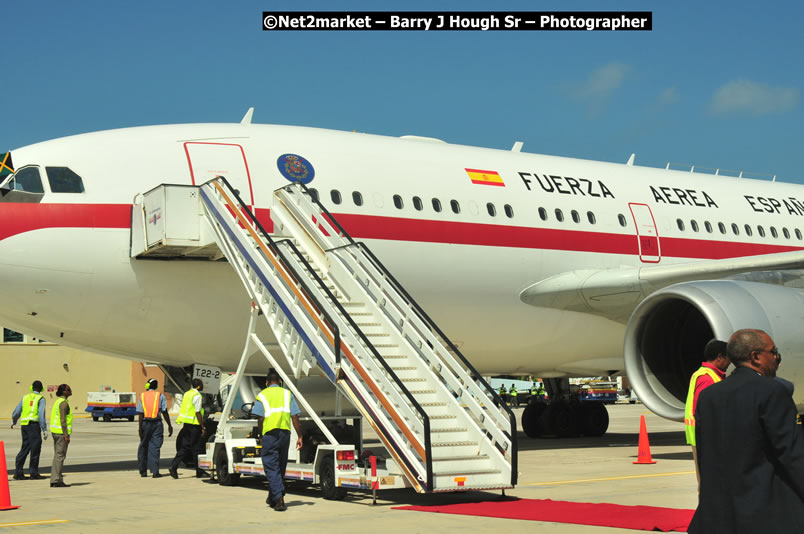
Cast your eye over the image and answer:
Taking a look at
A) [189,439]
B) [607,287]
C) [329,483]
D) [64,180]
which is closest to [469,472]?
[329,483]

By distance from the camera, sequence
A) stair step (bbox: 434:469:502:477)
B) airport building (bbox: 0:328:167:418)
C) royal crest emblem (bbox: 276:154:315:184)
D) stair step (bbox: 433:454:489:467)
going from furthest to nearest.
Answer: airport building (bbox: 0:328:167:418) < royal crest emblem (bbox: 276:154:315:184) < stair step (bbox: 433:454:489:467) < stair step (bbox: 434:469:502:477)

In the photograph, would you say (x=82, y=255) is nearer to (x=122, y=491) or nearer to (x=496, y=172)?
(x=122, y=491)

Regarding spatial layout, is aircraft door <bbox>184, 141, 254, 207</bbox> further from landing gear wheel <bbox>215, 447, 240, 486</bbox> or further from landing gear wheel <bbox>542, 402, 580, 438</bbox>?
landing gear wheel <bbox>542, 402, 580, 438</bbox>

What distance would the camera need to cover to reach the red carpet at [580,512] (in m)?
7.78

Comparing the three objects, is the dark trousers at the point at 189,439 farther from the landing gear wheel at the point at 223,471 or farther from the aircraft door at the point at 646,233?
the aircraft door at the point at 646,233

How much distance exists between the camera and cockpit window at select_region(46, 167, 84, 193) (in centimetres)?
1177

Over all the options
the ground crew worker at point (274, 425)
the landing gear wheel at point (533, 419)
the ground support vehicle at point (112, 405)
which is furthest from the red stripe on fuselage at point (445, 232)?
the ground support vehicle at point (112, 405)

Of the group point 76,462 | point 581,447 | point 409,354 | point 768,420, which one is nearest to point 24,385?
point 76,462

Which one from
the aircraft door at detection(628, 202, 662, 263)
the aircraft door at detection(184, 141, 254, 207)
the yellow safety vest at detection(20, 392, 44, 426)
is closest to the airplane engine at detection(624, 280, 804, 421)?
the aircraft door at detection(628, 202, 662, 263)

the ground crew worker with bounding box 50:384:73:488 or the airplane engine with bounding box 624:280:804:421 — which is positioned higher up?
the airplane engine with bounding box 624:280:804:421

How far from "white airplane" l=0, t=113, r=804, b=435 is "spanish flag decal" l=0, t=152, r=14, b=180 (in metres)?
0.03

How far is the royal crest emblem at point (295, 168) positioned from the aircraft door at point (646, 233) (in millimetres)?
5608

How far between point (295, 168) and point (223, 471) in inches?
157

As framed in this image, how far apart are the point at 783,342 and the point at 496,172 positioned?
5.57 meters
